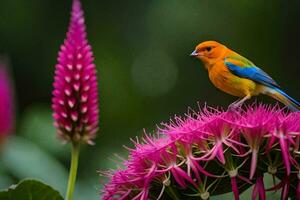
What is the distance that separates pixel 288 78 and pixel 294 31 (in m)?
1.13

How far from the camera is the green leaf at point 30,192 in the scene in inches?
125

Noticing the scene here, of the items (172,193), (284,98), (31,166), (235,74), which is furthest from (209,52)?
(31,166)

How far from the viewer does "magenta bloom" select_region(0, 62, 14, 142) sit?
441 centimetres

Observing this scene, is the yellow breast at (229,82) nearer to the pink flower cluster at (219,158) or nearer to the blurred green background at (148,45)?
the pink flower cluster at (219,158)

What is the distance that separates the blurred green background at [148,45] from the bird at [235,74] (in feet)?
21.4

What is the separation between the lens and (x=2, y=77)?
4531mm

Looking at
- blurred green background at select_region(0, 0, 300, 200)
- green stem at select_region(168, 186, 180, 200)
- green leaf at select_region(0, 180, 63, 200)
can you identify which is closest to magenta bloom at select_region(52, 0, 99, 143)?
green leaf at select_region(0, 180, 63, 200)

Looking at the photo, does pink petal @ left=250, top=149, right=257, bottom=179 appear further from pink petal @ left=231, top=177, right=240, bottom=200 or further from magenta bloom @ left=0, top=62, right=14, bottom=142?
magenta bloom @ left=0, top=62, right=14, bottom=142

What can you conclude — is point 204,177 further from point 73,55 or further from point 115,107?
→ point 115,107

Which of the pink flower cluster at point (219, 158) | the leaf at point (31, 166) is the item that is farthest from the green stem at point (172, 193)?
the leaf at point (31, 166)

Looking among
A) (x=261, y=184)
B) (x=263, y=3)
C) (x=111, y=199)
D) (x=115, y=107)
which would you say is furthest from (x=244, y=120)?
(x=263, y=3)

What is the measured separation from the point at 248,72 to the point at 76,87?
1.24 metres

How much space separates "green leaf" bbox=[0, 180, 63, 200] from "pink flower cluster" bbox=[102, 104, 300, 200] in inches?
9.7

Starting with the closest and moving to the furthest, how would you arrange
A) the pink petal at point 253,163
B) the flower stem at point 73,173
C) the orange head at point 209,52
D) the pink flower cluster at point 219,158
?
the pink petal at point 253,163 → the pink flower cluster at point 219,158 → the flower stem at point 73,173 → the orange head at point 209,52
